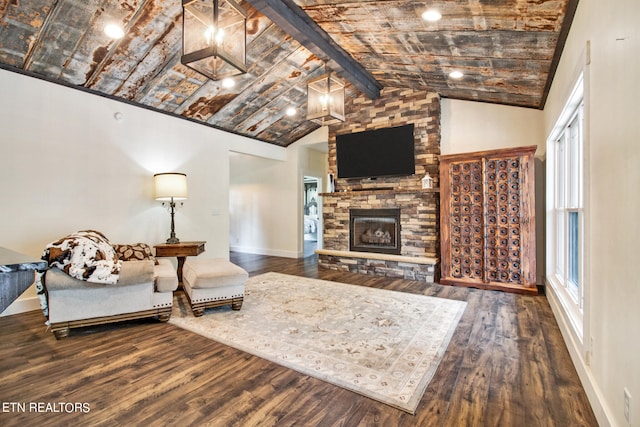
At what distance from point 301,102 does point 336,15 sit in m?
2.56

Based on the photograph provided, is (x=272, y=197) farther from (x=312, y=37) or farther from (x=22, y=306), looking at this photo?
(x=22, y=306)

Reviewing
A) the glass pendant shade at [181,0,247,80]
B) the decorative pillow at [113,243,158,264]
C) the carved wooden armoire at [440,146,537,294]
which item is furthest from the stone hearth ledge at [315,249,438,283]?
the glass pendant shade at [181,0,247,80]

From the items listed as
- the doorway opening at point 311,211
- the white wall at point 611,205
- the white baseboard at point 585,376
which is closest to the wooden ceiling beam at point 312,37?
the white wall at point 611,205

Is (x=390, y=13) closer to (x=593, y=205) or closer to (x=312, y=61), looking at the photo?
(x=312, y=61)

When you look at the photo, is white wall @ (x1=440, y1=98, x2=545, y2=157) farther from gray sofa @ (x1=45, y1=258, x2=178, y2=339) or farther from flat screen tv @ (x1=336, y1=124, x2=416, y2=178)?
gray sofa @ (x1=45, y1=258, x2=178, y2=339)

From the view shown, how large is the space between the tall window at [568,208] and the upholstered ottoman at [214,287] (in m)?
3.03

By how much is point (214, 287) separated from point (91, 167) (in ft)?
8.05

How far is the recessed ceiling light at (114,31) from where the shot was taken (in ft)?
10.6

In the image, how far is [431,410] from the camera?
177cm

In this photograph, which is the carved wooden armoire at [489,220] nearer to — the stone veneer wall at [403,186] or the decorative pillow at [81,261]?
the stone veneer wall at [403,186]

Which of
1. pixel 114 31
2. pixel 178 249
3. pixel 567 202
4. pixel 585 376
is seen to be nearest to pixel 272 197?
pixel 178 249

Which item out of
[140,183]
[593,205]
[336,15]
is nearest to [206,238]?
[140,183]

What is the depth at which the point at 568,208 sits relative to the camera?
322 cm

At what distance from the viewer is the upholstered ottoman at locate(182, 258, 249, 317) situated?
3.28m
